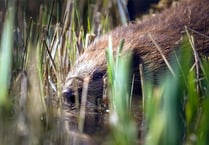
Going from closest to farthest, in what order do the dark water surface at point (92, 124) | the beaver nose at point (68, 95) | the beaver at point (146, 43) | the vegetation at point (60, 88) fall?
1. the vegetation at point (60, 88)
2. the dark water surface at point (92, 124)
3. the beaver nose at point (68, 95)
4. the beaver at point (146, 43)

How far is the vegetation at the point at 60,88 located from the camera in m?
1.66

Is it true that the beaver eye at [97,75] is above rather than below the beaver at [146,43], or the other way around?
Result: below

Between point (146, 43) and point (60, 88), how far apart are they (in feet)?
2.18

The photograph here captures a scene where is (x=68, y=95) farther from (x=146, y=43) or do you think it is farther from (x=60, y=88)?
(x=146, y=43)

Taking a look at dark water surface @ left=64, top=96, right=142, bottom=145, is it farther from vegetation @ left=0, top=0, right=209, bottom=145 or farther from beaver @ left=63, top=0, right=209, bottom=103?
beaver @ left=63, top=0, right=209, bottom=103

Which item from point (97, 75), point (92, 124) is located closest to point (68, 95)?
point (97, 75)

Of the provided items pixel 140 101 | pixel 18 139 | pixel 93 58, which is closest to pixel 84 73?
pixel 93 58

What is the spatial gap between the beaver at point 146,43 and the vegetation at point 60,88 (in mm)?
124

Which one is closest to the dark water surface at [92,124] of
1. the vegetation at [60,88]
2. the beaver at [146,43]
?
the vegetation at [60,88]

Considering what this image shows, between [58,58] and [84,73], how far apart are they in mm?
279

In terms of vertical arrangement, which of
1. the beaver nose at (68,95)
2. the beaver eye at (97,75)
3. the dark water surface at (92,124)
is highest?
the beaver eye at (97,75)

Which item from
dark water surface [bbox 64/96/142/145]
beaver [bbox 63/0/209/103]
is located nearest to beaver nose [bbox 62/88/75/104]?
beaver [bbox 63/0/209/103]

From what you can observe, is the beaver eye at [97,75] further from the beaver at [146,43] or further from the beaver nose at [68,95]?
the beaver nose at [68,95]

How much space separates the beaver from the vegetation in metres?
0.12
